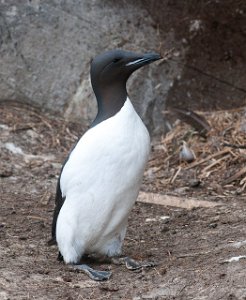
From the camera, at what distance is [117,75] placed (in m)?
5.47

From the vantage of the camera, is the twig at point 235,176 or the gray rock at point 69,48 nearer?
the twig at point 235,176

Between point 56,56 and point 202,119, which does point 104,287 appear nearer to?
point 202,119

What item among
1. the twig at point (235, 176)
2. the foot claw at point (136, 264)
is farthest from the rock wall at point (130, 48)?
the foot claw at point (136, 264)

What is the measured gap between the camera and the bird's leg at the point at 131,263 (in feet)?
17.4

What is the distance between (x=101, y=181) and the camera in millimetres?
5230

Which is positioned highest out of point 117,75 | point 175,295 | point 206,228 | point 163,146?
point 117,75

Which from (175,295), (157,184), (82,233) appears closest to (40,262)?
(82,233)

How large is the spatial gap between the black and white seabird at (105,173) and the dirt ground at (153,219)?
0.18 meters

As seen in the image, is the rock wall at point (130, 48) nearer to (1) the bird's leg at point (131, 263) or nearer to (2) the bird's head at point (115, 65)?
(2) the bird's head at point (115, 65)

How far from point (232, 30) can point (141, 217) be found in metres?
3.24

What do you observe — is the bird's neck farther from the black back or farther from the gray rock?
the gray rock

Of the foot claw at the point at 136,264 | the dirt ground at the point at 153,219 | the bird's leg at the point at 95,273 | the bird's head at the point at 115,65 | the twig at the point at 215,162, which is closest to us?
the dirt ground at the point at 153,219

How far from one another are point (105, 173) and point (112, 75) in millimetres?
691

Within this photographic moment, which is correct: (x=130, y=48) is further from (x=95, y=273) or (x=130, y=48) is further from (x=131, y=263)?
(x=95, y=273)
